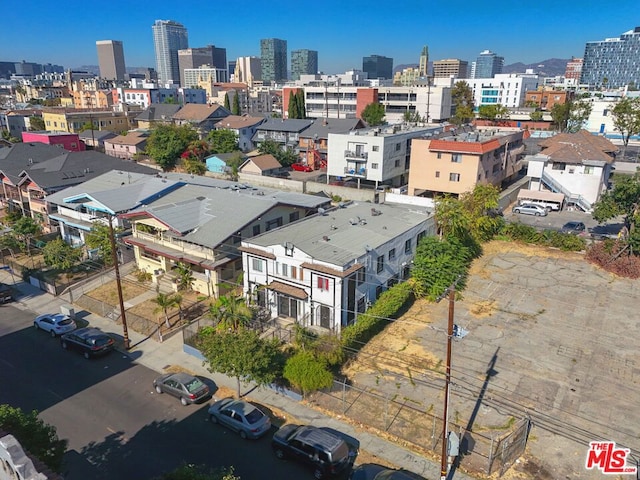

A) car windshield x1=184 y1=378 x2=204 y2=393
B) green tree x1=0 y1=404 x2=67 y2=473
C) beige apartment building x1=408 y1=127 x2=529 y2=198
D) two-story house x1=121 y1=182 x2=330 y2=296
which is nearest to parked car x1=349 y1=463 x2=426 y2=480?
car windshield x1=184 y1=378 x2=204 y2=393

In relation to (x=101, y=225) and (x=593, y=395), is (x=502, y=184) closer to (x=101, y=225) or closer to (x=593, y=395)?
(x=593, y=395)

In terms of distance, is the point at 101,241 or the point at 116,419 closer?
the point at 116,419

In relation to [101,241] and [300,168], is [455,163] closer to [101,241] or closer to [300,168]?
[300,168]

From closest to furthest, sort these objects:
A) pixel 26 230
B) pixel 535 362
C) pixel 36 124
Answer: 1. pixel 535 362
2. pixel 26 230
3. pixel 36 124

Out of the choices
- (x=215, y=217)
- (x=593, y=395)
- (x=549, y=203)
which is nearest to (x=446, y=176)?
(x=549, y=203)

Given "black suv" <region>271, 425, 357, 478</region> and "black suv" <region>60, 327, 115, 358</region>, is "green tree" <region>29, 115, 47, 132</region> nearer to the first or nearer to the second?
"black suv" <region>60, 327, 115, 358</region>

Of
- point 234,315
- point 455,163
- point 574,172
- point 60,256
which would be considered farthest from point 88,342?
point 574,172

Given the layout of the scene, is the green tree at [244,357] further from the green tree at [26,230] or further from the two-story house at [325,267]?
Answer: the green tree at [26,230]
